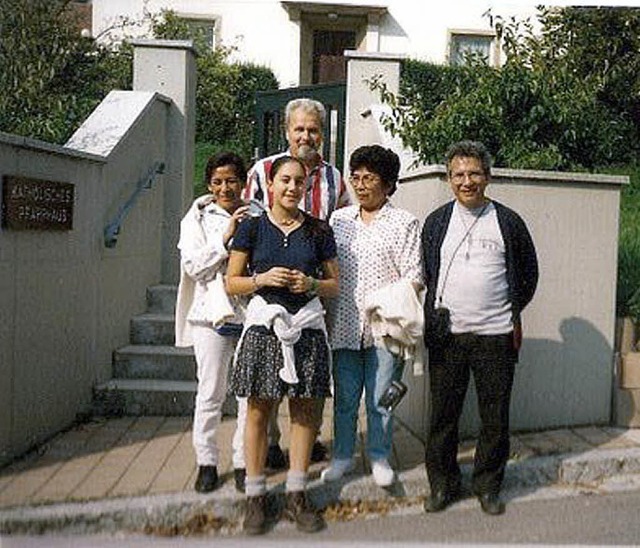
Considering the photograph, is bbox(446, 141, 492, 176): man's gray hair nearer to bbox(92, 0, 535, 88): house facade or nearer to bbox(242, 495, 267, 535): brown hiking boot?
bbox(92, 0, 535, 88): house facade

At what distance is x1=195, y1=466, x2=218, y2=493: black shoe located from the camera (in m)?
3.54

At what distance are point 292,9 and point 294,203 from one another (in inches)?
36.1

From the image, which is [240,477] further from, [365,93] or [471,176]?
[365,93]

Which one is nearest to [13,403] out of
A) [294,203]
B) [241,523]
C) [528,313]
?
[241,523]

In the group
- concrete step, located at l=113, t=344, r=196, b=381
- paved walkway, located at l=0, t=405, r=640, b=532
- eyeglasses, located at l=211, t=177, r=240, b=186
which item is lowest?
paved walkway, located at l=0, t=405, r=640, b=532

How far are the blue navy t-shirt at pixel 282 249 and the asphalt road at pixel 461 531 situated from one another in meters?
0.76

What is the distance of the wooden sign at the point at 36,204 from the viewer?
3.68m

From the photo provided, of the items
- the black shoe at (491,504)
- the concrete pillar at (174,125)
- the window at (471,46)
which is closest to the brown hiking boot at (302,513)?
the black shoe at (491,504)

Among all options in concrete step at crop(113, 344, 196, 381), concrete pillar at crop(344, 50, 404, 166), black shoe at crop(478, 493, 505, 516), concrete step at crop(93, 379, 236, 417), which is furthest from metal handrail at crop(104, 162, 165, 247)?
black shoe at crop(478, 493, 505, 516)

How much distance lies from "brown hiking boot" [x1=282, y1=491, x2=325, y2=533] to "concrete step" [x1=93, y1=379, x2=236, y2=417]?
130cm

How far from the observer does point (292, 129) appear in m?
3.63

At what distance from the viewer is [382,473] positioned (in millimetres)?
3615

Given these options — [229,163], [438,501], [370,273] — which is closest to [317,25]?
[229,163]

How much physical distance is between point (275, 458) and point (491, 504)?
82 cm
